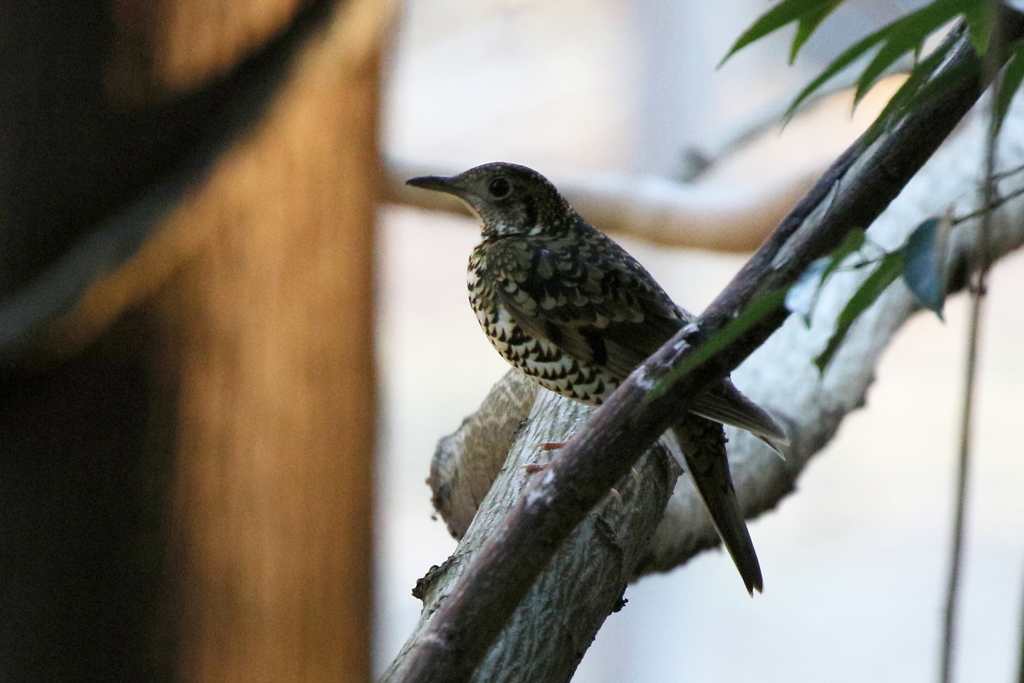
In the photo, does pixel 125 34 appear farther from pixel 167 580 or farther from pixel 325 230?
pixel 167 580

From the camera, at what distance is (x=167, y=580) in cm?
167

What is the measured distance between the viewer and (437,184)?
215 cm

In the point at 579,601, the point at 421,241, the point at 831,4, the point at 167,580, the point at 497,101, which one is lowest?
the point at 579,601

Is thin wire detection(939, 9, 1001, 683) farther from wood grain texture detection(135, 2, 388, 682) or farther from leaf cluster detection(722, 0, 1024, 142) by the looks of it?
wood grain texture detection(135, 2, 388, 682)

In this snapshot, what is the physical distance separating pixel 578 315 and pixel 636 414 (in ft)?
3.12

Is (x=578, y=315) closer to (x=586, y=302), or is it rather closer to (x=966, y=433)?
(x=586, y=302)

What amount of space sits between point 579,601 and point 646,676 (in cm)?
387

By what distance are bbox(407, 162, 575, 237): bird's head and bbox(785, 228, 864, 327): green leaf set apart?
4.81ft

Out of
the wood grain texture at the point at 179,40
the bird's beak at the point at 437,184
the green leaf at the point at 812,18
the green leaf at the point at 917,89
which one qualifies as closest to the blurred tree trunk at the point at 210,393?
the wood grain texture at the point at 179,40

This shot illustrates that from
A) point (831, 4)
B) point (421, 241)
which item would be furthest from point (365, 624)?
point (421, 241)

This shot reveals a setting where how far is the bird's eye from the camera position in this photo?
2.20 meters

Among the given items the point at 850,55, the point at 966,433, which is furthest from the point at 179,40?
the point at 966,433

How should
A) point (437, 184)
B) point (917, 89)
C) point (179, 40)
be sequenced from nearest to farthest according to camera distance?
1. point (917, 89)
2. point (179, 40)
3. point (437, 184)

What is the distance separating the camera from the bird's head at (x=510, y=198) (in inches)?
86.2
